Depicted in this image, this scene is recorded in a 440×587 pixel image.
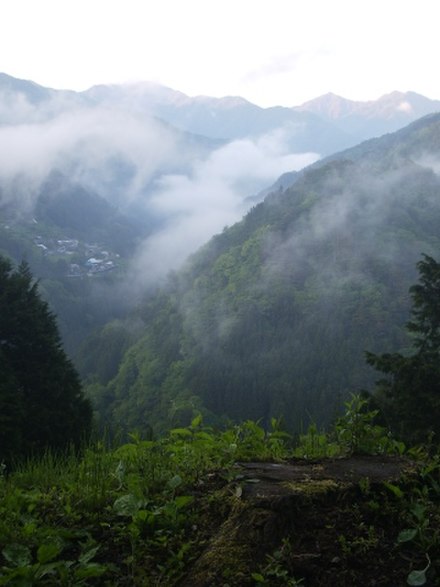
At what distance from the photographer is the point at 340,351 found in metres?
157

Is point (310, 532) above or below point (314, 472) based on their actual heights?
below

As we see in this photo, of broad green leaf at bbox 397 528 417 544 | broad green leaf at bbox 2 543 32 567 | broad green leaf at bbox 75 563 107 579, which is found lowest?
broad green leaf at bbox 397 528 417 544

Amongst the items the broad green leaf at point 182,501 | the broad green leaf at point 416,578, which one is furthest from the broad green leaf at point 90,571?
the broad green leaf at point 416,578

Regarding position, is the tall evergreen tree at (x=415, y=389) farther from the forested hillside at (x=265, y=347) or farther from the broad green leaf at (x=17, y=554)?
the forested hillside at (x=265, y=347)

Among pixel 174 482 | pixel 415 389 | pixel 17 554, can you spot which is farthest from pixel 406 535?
pixel 415 389

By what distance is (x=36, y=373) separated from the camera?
82.5ft

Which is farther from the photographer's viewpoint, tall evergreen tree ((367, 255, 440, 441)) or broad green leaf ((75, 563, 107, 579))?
tall evergreen tree ((367, 255, 440, 441))

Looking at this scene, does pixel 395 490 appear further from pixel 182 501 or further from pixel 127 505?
pixel 127 505

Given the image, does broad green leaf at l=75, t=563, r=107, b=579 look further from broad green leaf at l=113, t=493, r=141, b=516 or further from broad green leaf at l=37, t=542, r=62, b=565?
broad green leaf at l=113, t=493, r=141, b=516

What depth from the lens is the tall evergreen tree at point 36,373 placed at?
907 inches

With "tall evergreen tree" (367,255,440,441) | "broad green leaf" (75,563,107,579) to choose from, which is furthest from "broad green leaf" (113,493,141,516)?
"tall evergreen tree" (367,255,440,441)

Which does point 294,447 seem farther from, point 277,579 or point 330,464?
point 277,579

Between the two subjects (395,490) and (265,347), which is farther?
(265,347)

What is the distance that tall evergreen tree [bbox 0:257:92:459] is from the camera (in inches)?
907
